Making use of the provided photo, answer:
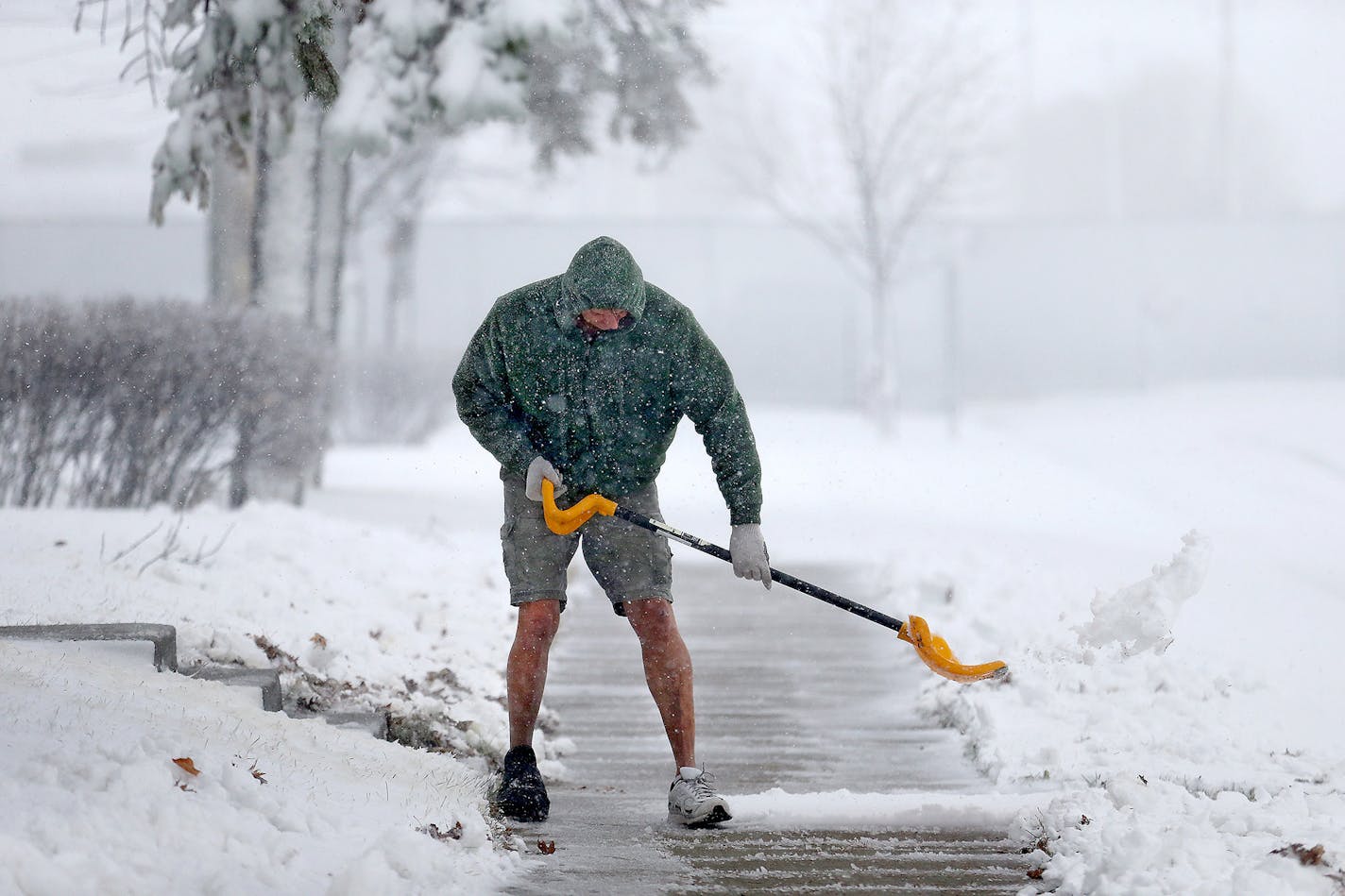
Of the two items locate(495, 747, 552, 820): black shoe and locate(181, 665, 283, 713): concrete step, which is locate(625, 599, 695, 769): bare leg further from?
locate(181, 665, 283, 713): concrete step

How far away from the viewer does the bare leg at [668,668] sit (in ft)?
14.9

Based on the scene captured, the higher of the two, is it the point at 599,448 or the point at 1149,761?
the point at 599,448

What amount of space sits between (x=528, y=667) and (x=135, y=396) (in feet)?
17.4

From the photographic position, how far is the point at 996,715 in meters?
5.61

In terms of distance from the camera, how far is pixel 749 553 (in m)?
4.38

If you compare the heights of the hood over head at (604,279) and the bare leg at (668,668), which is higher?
the hood over head at (604,279)

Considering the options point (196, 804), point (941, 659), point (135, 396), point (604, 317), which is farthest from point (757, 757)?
point (135, 396)

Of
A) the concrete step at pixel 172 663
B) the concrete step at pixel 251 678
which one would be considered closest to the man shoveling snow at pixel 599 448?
the concrete step at pixel 172 663

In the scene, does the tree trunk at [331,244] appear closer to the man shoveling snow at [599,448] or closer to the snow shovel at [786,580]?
the man shoveling snow at [599,448]

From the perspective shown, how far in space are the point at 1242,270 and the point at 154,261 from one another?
20087mm

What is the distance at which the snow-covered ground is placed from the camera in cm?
349

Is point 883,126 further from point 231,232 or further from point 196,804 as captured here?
point 196,804

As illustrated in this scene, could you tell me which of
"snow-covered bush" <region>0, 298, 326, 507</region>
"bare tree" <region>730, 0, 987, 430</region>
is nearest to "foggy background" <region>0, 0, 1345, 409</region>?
"bare tree" <region>730, 0, 987, 430</region>

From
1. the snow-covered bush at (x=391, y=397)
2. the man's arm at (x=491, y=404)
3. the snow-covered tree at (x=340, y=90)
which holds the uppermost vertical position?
the snow-covered tree at (x=340, y=90)
